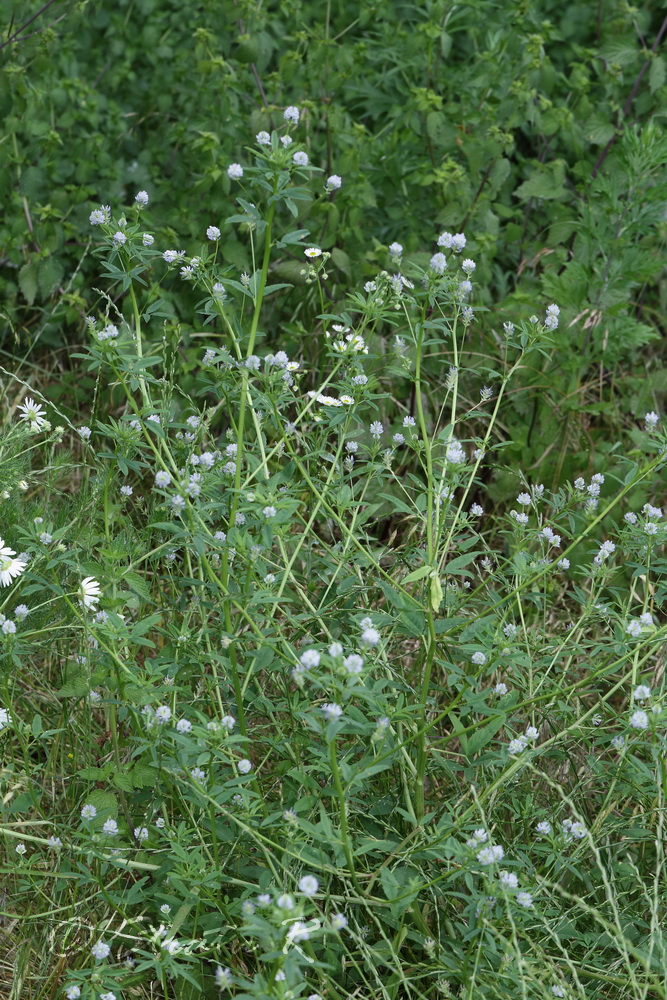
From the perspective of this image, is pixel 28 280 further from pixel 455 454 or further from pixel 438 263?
pixel 455 454

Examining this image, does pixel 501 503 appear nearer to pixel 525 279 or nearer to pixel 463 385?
pixel 463 385

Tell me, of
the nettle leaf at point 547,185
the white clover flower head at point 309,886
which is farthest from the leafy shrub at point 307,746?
the nettle leaf at point 547,185

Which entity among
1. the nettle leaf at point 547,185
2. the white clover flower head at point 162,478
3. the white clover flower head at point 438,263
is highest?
the white clover flower head at point 438,263

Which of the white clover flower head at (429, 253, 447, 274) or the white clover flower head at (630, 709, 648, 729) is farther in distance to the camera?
the white clover flower head at (429, 253, 447, 274)

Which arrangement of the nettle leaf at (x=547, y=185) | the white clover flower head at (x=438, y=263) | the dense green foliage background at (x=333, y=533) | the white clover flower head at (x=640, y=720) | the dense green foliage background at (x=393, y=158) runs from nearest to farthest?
the white clover flower head at (x=640, y=720)
the dense green foliage background at (x=333, y=533)
the white clover flower head at (x=438, y=263)
the dense green foliage background at (x=393, y=158)
the nettle leaf at (x=547, y=185)

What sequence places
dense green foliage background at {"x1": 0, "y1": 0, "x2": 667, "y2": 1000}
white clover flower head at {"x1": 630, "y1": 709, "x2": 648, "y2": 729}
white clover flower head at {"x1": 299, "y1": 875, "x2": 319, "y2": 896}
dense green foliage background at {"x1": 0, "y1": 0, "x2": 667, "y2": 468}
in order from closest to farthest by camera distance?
white clover flower head at {"x1": 299, "y1": 875, "x2": 319, "y2": 896} < white clover flower head at {"x1": 630, "y1": 709, "x2": 648, "y2": 729} < dense green foliage background at {"x1": 0, "y1": 0, "x2": 667, "y2": 1000} < dense green foliage background at {"x1": 0, "y1": 0, "x2": 667, "y2": 468}

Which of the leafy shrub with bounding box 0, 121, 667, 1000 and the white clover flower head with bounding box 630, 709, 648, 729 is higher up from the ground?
the white clover flower head with bounding box 630, 709, 648, 729

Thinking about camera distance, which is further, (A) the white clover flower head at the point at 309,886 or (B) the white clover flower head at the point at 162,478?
(B) the white clover flower head at the point at 162,478

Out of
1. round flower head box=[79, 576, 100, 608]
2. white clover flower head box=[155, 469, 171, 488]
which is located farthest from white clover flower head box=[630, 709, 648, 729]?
round flower head box=[79, 576, 100, 608]

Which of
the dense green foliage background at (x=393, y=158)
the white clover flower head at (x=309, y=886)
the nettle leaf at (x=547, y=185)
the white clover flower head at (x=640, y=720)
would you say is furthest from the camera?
the nettle leaf at (x=547, y=185)

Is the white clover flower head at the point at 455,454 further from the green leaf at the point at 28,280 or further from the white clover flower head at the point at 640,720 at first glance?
the green leaf at the point at 28,280

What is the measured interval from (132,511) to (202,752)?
4.92 ft

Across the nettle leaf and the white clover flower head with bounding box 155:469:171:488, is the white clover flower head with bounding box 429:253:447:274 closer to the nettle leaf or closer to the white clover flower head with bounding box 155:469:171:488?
the white clover flower head with bounding box 155:469:171:488

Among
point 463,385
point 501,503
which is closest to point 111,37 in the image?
point 463,385
